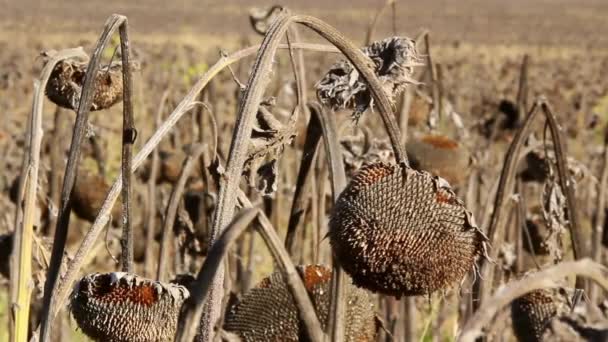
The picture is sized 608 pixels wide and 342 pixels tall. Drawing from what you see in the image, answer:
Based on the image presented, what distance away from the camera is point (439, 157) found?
13.3 ft

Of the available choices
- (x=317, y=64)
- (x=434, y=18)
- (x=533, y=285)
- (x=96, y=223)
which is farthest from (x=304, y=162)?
(x=434, y=18)

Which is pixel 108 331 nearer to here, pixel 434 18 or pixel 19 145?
pixel 19 145

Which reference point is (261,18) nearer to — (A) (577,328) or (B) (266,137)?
(B) (266,137)

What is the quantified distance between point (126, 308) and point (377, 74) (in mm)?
611

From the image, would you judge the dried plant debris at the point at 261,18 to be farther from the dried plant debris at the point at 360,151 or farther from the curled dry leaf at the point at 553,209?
the curled dry leaf at the point at 553,209

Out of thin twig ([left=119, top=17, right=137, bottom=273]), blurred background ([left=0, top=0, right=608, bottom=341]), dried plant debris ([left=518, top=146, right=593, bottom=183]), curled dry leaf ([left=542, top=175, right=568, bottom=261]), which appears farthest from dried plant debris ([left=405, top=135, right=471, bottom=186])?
thin twig ([left=119, top=17, right=137, bottom=273])

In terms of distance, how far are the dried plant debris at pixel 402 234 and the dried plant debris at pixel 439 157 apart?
2371mm

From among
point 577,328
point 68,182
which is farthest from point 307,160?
point 577,328

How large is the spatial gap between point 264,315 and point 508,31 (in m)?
52.9

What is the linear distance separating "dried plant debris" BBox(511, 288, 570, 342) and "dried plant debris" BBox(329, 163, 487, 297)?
1008 millimetres

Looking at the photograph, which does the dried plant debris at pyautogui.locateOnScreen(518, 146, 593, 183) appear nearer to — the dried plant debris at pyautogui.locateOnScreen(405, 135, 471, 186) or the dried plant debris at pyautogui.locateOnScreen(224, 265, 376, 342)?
the dried plant debris at pyautogui.locateOnScreen(405, 135, 471, 186)

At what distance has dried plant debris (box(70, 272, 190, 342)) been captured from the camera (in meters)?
1.72

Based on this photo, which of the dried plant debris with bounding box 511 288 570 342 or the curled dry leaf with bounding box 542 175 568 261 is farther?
the curled dry leaf with bounding box 542 175 568 261

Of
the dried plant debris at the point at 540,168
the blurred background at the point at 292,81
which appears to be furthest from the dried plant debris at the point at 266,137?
the dried plant debris at the point at 540,168
